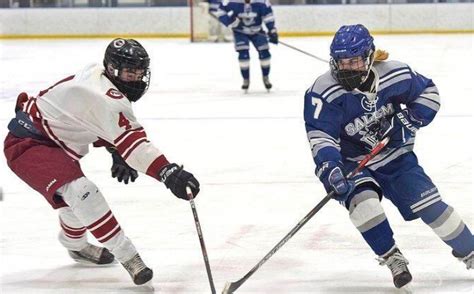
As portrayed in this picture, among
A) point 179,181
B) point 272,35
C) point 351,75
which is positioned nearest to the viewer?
point 179,181

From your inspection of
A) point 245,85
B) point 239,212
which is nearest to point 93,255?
point 239,212

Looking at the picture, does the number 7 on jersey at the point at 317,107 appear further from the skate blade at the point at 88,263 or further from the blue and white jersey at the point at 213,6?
the blue and white jersey at the point at 213,6

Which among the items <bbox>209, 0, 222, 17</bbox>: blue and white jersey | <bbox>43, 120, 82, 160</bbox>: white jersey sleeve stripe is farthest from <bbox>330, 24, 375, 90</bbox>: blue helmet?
<bbox>209, 0, 222, 17</bbox>: blue and white jersey

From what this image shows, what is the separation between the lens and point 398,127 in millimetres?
3080

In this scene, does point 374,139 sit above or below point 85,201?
above

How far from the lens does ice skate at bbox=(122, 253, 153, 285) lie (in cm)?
301

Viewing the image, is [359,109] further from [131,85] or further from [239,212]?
[239,212]

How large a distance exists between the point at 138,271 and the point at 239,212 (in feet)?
A: 3.56

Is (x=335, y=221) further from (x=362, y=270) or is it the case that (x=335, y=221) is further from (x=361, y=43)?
(x=361, y=43)

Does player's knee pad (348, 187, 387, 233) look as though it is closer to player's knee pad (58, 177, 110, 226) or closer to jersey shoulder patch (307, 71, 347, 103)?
jersey shoulder patch (307, 71, 347, 103)

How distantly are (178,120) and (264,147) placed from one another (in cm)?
121

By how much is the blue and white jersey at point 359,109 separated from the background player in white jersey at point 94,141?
391 mm

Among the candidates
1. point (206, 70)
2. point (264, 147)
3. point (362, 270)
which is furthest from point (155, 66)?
point (362, 270)

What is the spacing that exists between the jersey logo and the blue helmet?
23.6 inches
